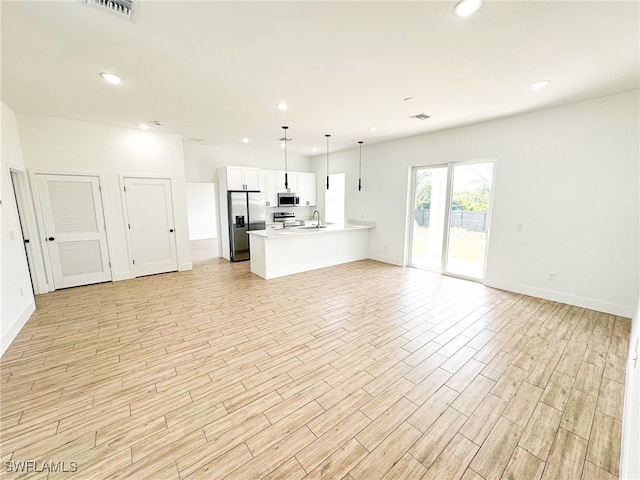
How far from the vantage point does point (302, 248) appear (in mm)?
5613

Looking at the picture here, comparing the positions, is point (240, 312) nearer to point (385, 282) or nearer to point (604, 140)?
point (385, 282)

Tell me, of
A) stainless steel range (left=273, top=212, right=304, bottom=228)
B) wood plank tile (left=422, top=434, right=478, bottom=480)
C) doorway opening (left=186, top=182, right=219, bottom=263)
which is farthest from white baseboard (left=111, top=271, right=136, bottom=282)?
wood plank tile (left=422, top=434, right=478, bottom=480)

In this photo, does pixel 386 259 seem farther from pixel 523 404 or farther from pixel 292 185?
pixel 523 404

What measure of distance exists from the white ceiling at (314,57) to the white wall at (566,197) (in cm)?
34

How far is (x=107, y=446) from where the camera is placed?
1.67 metres

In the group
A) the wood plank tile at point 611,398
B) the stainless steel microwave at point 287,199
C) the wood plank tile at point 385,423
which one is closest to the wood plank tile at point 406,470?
the wood plank tile at point 385,423

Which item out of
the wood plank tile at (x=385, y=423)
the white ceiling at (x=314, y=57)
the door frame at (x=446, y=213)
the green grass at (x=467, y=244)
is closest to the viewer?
the wood plank tile at (x=385, y=423)

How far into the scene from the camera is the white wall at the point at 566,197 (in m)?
3.32

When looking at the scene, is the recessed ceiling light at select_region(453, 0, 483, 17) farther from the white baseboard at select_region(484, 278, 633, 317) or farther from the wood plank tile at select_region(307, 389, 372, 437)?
the white baseboard at select_region(484, 278, 633, 317)

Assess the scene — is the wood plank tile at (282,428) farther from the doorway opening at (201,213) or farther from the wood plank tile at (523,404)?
Result: the doorway opening at (201,213)

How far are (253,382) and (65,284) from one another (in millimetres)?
4549

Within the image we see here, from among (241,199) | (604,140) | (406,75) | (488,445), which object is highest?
(406,75)

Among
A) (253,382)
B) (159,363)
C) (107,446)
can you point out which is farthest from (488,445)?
(159,363)

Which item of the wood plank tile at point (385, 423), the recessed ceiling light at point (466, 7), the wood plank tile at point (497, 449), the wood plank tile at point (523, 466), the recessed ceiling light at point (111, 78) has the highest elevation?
the recessed ceiling light at point (111, 78)
